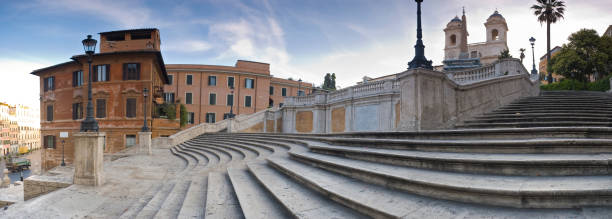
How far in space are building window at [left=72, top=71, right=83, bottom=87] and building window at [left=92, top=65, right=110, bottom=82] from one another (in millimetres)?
1932

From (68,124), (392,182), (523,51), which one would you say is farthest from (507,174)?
(523,51)

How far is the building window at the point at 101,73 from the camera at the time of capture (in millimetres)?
25672

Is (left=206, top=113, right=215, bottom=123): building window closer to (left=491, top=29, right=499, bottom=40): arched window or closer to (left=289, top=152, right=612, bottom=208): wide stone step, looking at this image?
(left=289, top=152, right=612, bottom=208): wide stone step

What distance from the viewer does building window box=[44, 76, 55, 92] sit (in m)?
29.2

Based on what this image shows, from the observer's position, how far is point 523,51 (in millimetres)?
55031

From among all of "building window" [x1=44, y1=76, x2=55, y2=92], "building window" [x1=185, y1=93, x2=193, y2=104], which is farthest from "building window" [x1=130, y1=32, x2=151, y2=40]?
"building window" [x1=185, y1=93, x2=193, y2=104]

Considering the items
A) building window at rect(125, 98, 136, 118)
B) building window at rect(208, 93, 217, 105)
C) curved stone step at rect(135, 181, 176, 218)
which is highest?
building window at rect(208, 93, 217, 105)

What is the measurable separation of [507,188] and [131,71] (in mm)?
28611

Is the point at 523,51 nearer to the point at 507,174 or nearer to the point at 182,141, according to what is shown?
the point at 182,141

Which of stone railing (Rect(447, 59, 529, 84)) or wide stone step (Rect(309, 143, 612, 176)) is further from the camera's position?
stone railing (Rect(447, 59, 529, 84))

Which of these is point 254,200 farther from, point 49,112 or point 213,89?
point 213,89

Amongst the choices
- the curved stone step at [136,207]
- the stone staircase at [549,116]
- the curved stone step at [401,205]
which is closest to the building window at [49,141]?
the curved stone step at [136,207]

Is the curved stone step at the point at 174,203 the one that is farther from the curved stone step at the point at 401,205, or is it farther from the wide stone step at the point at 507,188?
the wide stone step at the point at 507,188

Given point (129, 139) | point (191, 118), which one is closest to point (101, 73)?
point (129, 139)
